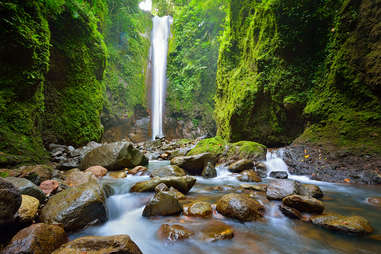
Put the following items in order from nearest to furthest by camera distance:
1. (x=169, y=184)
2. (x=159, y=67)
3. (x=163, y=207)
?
(x=163, y=207), (x=169, y=184), (x=159, y=67)

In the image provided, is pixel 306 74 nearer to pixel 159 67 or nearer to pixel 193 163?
pixel 193 163

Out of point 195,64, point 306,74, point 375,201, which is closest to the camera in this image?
point 375,201

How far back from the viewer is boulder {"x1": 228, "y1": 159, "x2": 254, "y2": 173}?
18.1 feet

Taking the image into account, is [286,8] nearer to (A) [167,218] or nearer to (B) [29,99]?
(A) [167,218]

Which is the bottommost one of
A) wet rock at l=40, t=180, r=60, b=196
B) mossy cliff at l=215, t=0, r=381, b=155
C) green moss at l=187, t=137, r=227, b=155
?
wet rock at l=40, t=180, r=60, b=196

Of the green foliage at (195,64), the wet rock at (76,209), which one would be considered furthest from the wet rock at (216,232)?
the green foliage at (195,64)

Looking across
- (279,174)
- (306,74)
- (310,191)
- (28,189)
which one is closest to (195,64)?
(306,74)

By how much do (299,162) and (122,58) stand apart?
15993 mm

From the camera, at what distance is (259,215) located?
8.40ft

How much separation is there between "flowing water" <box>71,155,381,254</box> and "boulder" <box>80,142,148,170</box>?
223 centimetres

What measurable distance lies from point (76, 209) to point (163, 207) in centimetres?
108

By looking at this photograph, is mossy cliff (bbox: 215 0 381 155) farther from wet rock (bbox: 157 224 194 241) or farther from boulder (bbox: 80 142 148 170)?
wet rock (bbox: 157 224 194 241)

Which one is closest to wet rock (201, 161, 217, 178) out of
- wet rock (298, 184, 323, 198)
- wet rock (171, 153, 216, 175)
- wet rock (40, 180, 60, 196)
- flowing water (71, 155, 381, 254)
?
wet rock (171, 153, 216, 175)

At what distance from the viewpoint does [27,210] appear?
6.05 ft
